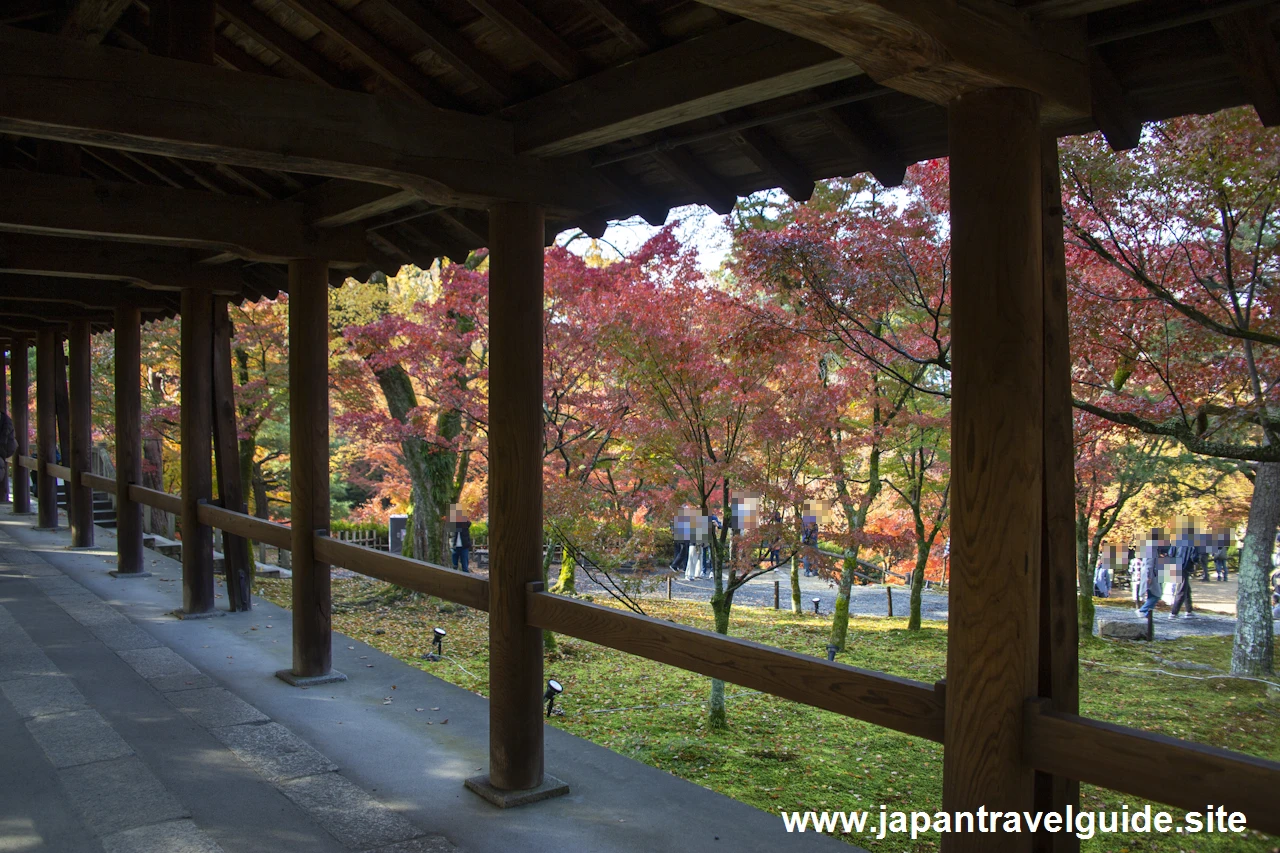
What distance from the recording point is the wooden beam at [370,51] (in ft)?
11.1

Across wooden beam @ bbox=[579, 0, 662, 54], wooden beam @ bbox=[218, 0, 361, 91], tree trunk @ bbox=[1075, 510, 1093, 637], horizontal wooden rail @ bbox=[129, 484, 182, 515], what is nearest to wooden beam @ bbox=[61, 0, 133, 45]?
wooden beam @ bbox=[218, 0, 361, 91]

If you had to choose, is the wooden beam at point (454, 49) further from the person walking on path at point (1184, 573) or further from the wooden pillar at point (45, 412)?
the person walking on path at point (1184, 573)

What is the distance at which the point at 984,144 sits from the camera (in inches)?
87.3

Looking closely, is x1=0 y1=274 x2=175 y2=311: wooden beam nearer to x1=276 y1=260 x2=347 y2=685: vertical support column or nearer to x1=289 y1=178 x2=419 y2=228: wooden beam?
x1=276 y1=260 x2=347 y2=685: vertical support column

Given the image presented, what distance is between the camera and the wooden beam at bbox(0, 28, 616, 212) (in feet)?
9.51

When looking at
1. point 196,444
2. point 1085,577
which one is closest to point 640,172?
point 196,444

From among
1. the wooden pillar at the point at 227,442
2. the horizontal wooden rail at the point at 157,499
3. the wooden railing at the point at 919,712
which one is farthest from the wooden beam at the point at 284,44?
the horizontal wooden rail at the point at 157,499

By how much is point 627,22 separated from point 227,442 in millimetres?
5325

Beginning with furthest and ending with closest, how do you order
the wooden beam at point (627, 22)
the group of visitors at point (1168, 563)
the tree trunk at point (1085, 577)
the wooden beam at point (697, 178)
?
the group of visitors at point (1168, 563), the tree trunk at point (1085, 577), the wooden beam at point (697, 178), the wooden beam at point (627, 22)

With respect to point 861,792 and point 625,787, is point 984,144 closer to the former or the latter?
point 625,787

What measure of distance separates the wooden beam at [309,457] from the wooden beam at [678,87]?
85.1 inches

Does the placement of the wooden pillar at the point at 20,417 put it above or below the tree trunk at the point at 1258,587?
above

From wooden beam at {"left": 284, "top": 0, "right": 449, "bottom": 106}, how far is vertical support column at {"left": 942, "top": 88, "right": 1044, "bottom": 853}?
2.23 meters

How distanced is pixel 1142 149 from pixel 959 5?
4623 mm
